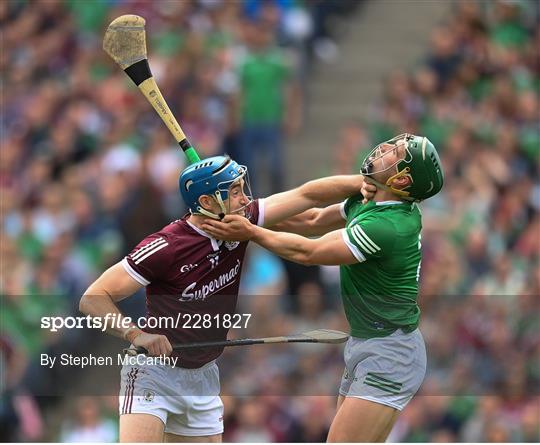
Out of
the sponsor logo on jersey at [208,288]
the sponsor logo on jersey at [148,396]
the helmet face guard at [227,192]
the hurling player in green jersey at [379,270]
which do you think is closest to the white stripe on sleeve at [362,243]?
the hurling player in green jersey at [379,270]

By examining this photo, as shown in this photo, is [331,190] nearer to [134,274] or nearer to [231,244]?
[231,244]

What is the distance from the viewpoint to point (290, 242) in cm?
842

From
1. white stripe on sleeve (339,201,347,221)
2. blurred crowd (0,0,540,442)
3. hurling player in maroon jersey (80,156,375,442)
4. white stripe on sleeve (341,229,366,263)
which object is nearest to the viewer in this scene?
white stripe on sleeve (341,229,366,263)

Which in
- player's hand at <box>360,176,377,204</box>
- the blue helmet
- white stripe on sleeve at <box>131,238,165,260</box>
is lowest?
player's hand at <box>360,176,377,204</box>

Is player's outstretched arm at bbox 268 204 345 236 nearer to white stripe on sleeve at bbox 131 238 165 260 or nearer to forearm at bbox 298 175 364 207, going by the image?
forearm at bbox 298 175 364 207

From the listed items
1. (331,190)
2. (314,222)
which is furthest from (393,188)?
(314,222)

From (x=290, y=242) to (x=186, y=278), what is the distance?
58cm

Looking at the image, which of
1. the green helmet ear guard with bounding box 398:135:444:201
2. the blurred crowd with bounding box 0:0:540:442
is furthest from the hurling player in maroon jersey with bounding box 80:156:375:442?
the blurred crowd with bounding box 0:0:540:442

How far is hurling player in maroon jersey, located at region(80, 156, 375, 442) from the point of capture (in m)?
8.47

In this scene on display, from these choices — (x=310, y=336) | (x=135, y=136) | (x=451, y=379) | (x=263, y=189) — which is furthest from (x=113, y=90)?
(x=310, y=336)

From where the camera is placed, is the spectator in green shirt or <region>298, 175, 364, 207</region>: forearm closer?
<region>298, 175, 364, 207</region>: forearm

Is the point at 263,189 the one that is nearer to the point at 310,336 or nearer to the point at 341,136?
the point at 341,136

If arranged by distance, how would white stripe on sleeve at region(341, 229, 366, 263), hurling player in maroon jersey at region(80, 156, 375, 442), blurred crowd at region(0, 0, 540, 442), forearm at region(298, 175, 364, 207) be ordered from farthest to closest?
1. blurred crowd at region(0, 0, 540, 442)
2. forearm at region(298, 175, 364, 207)
3. hurling player in maroon jersey at region(80, 156, 375, 442)
4. white stripe on sleeve at region(341, 229, 366, 263)

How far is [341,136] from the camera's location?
678 inches
